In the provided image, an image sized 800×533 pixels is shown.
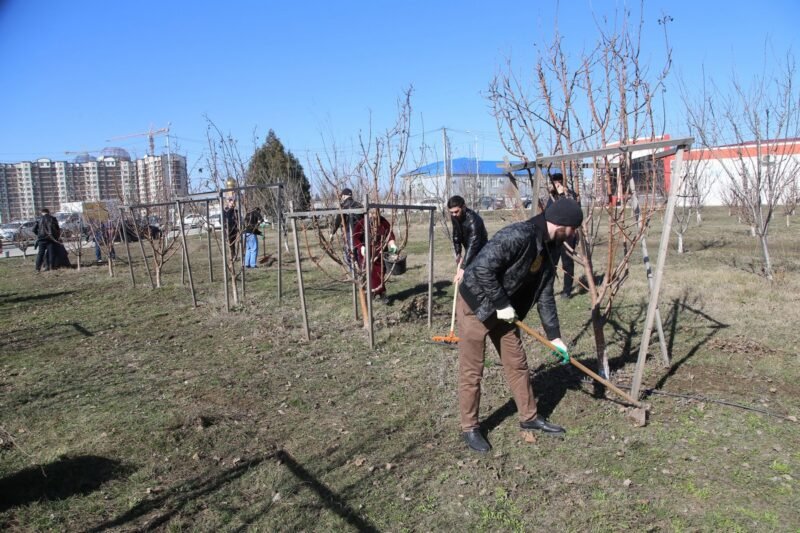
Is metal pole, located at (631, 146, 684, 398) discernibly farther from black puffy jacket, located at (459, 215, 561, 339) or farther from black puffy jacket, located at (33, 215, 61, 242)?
black puffy jacket, located at (33, 215, 61, 242)

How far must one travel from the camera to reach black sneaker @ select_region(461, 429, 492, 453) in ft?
12.2

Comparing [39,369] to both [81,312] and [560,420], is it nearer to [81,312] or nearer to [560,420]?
[81,312]

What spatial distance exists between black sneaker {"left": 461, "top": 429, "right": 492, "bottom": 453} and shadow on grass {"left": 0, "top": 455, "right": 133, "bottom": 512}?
216cm

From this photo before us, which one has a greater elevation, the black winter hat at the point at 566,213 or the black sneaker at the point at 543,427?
the black winter hat at the point at 566,213

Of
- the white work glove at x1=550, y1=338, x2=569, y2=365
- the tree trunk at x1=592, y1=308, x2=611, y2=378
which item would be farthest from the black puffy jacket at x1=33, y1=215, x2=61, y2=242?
the white work glove at x1=550, y1=338, x2=569, y2=365

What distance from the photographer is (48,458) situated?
383 cm

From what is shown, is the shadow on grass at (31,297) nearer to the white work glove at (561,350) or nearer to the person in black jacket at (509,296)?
the person in black jacket at (509,296)

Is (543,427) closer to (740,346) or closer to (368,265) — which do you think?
(368,265)

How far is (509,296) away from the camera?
12.1 feet

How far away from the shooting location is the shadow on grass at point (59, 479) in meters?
3.37

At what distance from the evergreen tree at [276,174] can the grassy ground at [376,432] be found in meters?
2.98

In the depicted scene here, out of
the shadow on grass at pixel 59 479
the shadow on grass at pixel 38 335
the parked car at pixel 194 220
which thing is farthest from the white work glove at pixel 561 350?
the parked car at pixel 194 220

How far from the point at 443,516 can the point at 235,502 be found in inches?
46.1

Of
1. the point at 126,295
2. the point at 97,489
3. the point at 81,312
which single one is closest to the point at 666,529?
the point at 97,489
